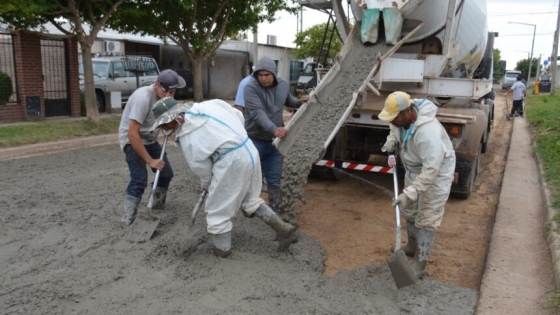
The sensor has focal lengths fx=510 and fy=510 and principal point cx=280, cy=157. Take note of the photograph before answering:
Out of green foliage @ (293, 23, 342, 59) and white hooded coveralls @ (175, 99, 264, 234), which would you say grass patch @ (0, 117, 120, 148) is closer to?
white hooded coveralls @ (175, 99, 264, 234)

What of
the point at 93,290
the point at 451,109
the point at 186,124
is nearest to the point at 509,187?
the point at 451,109

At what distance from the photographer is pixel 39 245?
4367 mm

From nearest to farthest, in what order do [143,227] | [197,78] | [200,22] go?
[143,227]
[200,22]
[197,78]

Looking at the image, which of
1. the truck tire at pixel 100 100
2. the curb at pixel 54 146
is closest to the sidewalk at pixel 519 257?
the curb at pixel 54 146

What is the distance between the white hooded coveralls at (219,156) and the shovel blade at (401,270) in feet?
4.20

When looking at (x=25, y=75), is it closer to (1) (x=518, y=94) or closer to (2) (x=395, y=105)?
(2) (x=395, y=105)

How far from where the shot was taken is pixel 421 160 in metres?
4.05

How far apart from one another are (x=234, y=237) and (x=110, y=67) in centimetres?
1344

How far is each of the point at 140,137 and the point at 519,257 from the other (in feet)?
12.2

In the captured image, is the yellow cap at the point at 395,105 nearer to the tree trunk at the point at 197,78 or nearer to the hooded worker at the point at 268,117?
the hooded worker at the point at 268,117

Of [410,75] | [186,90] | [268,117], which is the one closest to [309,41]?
[186,90]

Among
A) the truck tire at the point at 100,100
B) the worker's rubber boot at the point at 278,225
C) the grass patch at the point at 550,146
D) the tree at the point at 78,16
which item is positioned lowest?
the grass patch at the point at 550,146

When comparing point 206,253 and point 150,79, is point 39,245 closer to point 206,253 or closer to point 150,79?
point 206,253

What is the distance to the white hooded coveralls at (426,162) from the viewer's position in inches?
151
